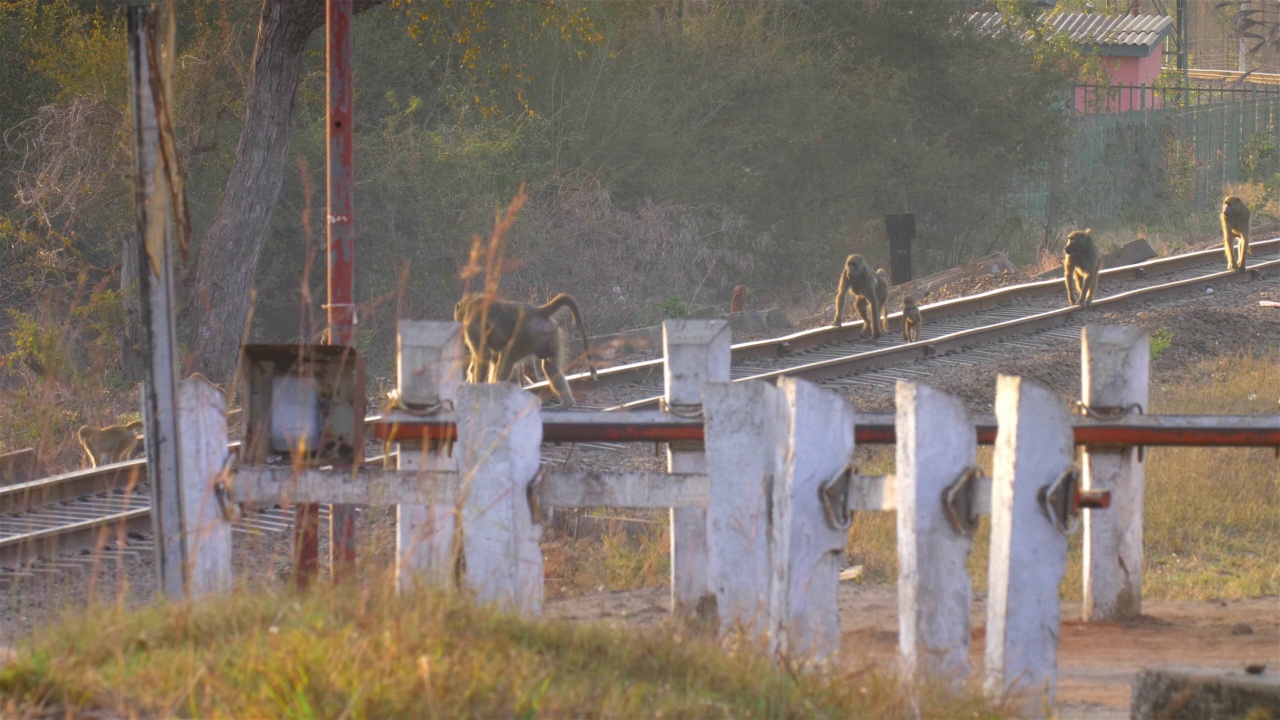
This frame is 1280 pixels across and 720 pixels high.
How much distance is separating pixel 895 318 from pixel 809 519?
1172cm

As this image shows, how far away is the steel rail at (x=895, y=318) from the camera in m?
12.3

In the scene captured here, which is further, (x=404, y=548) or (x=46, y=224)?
(x=46, y=224)

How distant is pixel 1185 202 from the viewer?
32812mm

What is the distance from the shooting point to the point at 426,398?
5.28 metres

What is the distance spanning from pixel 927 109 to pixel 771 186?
452 cm

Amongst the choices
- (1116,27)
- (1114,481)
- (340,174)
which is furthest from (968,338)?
(1116,27)

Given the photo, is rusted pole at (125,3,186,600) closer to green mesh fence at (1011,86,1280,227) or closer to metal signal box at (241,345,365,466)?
metal signal box at (241,345,365,466)

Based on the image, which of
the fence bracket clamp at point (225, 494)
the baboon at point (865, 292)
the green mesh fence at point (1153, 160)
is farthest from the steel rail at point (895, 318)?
the green mesh fence at point (1153, 160)

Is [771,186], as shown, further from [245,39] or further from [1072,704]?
[1072,704]

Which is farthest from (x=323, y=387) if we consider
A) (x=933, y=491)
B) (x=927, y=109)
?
(x=927, y=109)

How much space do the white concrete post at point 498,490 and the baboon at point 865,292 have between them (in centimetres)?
934

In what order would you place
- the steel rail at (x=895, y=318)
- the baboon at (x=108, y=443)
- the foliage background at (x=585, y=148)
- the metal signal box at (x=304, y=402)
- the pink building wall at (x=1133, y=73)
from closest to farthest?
the metal signal box at (x=304, y=402) < the baboon at (x=108, y=443) < the steel rail at (x=895, y=318) < the foliage background at (x=585, y=148) < the pink building wall at (x=1133, y=73)

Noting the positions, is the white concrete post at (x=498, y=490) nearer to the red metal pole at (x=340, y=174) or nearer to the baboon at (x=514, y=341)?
the red metal pole at (x=340, y=174)

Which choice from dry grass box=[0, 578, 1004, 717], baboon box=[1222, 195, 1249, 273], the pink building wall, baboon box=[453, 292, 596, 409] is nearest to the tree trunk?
baboon box=[453, 292, 596, 409]
